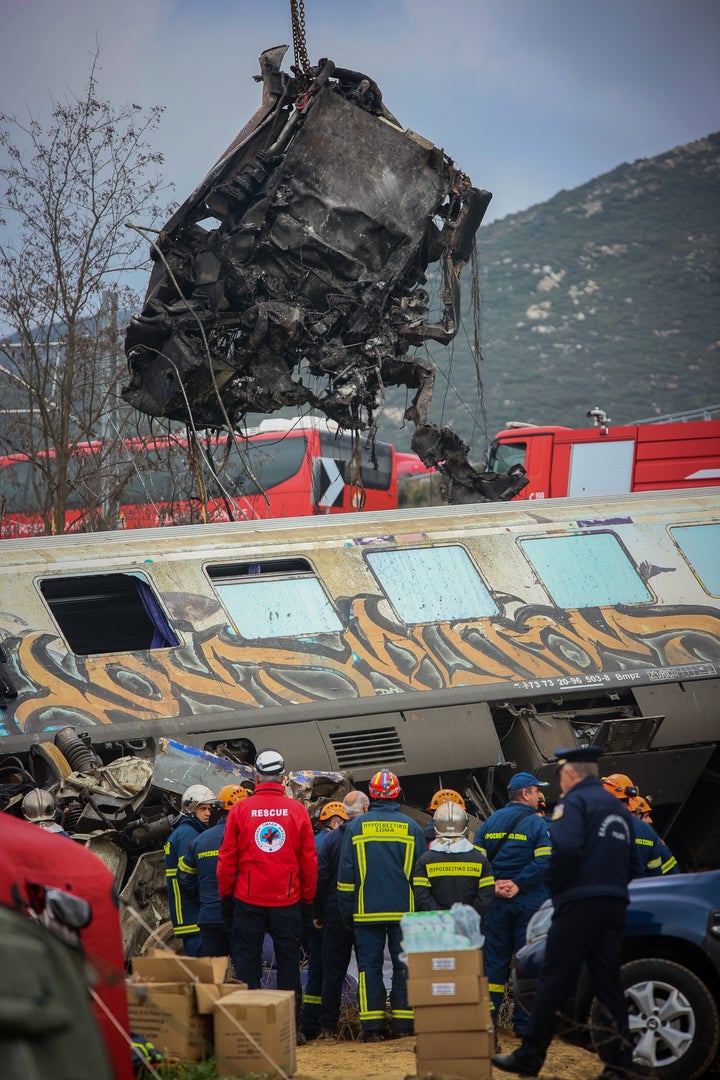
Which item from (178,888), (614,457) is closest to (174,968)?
(178,888)

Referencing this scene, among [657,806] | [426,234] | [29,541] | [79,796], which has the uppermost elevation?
[426,234]

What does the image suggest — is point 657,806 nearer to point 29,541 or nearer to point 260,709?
point 260,709

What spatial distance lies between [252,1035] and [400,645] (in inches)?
227

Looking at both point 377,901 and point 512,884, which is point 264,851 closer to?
point 377,901

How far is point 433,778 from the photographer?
11609 millimetres

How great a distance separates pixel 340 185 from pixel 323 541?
442cm

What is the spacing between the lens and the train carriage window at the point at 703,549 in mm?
13109

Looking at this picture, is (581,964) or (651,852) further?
(651,852)

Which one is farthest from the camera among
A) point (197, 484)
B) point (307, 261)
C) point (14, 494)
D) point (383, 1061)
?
point (14, 494)

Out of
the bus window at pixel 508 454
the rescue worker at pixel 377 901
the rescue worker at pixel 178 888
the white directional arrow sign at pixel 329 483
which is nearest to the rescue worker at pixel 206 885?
the rescue worker at pixel 178 888

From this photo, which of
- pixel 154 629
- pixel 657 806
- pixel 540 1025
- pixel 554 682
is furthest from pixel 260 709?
pixel 540 1025

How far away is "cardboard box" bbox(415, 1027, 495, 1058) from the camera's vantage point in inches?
261

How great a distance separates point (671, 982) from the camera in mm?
6637

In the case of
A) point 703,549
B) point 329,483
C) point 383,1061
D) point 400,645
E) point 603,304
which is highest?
A: point 603,304
